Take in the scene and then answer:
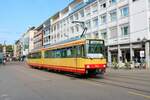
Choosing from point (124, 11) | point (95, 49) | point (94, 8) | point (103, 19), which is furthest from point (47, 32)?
point (95, 49)

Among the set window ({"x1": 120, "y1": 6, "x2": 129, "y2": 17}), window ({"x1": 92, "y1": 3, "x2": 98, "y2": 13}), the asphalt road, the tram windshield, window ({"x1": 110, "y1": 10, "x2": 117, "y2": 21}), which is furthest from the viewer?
window ({"x1": 92, "y1": 3, "x2": 98, "y2": 13})

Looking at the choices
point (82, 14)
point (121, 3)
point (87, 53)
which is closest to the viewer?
point (87, 53)

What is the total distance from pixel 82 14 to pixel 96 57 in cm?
4024

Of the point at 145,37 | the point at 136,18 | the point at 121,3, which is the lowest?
the point at 145,37

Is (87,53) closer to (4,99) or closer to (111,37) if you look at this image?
(4,99)

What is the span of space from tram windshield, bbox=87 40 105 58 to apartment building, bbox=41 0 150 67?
12.6 meters

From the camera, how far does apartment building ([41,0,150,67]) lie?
1586 inches

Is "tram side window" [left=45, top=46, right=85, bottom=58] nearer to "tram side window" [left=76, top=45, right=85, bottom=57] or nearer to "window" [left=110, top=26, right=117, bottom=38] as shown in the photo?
"tram side window" [left=76, top=45, right=85, bottom=57]

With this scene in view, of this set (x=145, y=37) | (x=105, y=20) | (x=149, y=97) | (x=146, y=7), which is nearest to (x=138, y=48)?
(x=145, y=37)

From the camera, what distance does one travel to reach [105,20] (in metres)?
51.2

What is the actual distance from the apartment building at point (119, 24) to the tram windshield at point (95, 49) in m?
12.6

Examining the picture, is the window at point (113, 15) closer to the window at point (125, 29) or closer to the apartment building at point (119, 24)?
the apartment building at point (119, 24)

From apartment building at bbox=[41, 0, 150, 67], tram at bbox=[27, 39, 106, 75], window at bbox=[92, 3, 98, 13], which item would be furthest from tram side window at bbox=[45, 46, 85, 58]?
window at bbox=[92, 3, 98, 13]

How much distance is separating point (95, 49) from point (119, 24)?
81.9 feet
